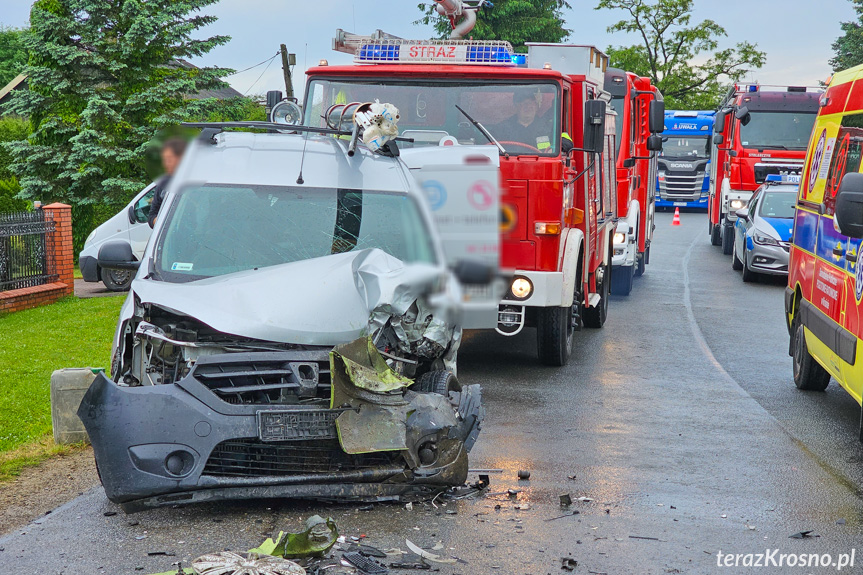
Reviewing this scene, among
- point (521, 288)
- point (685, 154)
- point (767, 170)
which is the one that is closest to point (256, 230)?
point (521, 288)

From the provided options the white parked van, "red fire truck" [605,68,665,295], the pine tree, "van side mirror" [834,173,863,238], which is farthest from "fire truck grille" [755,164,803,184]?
"van side mirror" [834,173,863,238]

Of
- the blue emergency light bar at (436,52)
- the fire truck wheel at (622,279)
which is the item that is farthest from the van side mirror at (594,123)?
the fire truck wheel at (622,279)

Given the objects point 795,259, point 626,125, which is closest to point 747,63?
point 626,125

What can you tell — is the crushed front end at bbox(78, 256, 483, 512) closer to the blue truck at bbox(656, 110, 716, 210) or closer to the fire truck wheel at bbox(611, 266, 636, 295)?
the fire truck wheel at bbox(611, 266, 636, 295)

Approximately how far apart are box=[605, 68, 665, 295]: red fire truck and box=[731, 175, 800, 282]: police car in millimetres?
1866

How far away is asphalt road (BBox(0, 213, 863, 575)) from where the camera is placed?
5.00m

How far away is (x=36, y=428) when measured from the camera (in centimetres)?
773

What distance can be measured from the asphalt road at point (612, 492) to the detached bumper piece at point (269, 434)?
265 mm

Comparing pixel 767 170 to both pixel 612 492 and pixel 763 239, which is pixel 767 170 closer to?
pixel 763 239

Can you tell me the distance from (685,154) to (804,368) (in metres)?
28.5

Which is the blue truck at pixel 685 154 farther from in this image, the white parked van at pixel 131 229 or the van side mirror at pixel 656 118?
the white parked van at pixel 131 229

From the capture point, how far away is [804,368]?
9.20 metres

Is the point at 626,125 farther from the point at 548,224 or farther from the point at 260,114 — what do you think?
the point at 260,114

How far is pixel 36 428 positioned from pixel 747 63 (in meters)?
46.3
